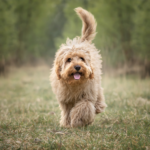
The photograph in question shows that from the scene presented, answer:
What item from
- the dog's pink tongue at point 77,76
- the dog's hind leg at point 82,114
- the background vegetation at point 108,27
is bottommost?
the dog's hind leg at point 82,114

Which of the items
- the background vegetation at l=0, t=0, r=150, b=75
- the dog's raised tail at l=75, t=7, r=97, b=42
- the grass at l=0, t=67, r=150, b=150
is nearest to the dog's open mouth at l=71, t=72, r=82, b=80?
the grass at l=0, t=67, r=150, b=150

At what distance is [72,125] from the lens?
12.1ft

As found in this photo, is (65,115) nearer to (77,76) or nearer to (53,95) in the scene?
(77,76)

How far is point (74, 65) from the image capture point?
3467 mm

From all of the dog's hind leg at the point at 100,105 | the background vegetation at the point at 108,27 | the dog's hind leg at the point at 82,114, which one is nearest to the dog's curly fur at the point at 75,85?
the dog's hind leg at the point at 82,114

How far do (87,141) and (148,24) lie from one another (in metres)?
8.96

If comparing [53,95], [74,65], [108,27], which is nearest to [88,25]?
[74,65]

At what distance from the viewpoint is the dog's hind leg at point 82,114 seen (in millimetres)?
3668

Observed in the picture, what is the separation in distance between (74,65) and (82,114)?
0.82 metres

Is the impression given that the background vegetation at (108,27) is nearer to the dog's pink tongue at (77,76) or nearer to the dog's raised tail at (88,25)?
the dog's raised tail at (88,25)

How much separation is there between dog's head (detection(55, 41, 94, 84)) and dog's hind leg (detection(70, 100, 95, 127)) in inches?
17.1

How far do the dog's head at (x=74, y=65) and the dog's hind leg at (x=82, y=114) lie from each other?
433mm

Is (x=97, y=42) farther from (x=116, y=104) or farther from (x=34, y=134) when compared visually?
(x=34, y=134)

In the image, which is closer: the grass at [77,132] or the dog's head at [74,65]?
the grass at [77,132]
